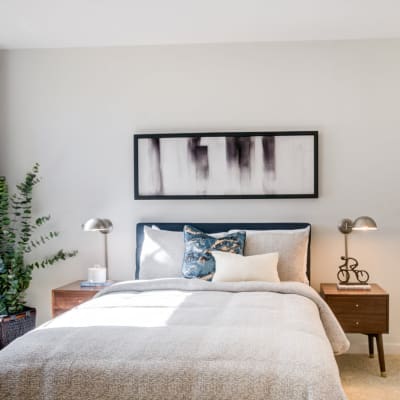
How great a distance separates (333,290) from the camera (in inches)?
171

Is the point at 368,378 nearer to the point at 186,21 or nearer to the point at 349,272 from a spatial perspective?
the point at 349,272

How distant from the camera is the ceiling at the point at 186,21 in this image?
3867 mm

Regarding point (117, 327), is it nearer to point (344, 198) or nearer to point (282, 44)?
point (344, 198)

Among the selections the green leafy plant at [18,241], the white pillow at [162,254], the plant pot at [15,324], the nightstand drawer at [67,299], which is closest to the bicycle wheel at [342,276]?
the white pillow at [162,254]

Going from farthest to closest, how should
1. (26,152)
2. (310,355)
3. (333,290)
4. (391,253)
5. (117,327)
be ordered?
(26,152) < (391,253) < (333,290) < (117,327) < (310,355)

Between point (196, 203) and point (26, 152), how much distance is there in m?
1.55

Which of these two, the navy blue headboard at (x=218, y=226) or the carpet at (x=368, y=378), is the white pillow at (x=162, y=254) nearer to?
the navy blue headboard at (x=218, y=226)

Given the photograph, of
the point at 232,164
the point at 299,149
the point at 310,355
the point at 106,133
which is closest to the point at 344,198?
the point at 299,149

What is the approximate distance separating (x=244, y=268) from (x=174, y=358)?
1.68 m

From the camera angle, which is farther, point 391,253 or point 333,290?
point 391,253

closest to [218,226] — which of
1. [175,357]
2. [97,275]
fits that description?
[97,275]

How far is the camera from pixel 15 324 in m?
4.71

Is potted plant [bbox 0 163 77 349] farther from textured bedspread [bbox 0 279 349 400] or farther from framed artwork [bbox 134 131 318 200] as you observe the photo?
textured bedspread [bbox 0 279 349 400]

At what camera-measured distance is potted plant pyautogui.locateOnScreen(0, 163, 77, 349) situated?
4695 millimetres
